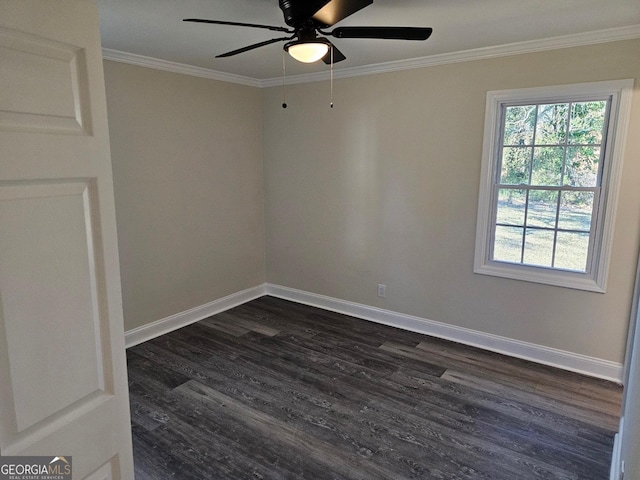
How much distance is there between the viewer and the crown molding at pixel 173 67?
3328mm

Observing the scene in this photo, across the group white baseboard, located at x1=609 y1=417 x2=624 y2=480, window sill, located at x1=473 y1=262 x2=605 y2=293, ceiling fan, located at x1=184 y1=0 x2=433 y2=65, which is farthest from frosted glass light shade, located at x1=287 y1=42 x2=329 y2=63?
white baseboard, located at x1=609 y1=417 x2=624 y2=480

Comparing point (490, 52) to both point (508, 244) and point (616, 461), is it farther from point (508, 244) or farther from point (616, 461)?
point (616, 461)

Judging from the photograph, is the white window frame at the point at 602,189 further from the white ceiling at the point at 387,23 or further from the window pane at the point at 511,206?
the white ceiling at the point at 387,23

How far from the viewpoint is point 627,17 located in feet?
8.41

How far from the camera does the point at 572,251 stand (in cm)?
321

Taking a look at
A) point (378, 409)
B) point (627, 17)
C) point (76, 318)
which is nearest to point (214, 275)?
point (378, 409)

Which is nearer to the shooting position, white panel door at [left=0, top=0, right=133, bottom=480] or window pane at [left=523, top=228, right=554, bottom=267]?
white panel door at [left=0, top=0, right=133, bottom=480]

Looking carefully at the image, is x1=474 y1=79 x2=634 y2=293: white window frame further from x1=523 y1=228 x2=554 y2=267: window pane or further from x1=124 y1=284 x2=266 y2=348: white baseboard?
x1=124 y1=284 x2=266 y2=348: white baseboard

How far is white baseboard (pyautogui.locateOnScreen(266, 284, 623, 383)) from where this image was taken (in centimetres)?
319

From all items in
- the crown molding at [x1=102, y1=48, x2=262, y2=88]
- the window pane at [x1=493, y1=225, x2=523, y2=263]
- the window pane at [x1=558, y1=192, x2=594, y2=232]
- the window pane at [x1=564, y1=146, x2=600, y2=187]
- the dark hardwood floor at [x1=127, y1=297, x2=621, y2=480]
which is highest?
the crown molding at [x1=102, y1=48, x2=262, y2=88]

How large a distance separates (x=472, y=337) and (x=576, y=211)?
1389mm

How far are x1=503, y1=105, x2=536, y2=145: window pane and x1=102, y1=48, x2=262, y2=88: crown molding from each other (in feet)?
8.86

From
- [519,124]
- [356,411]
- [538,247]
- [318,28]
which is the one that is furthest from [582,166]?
[356,411]

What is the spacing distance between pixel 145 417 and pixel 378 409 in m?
1.56
